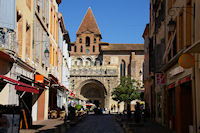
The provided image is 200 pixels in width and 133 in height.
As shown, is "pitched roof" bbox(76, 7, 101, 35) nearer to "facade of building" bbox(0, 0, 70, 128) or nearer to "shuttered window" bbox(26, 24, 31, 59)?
"facade of building" bbox(0, 0, 70, 128)

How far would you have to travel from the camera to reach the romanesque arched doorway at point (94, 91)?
64.6 meters

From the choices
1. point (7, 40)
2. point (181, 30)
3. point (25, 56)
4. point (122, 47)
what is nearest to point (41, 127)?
point (25, 56)

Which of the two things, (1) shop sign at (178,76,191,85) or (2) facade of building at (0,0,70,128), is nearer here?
(2) facade of building at (0,0,70,128)

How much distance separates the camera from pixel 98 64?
68.6 metres

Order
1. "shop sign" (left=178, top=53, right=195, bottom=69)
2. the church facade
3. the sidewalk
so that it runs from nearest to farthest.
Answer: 1. "shop sign" (left=178, top=53, right=195, bottom=69)
2. the sidewalk
3. the church facade

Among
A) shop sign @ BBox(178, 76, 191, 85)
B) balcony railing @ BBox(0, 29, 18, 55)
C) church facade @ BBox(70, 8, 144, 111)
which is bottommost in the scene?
shop sign @ BBox(178, 76, 191, 85)

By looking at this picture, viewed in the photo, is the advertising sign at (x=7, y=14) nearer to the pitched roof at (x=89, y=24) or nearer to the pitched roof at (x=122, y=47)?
the pitched roof at (x=122, y=47)

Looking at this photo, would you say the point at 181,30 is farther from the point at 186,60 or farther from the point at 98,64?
the point at 98,64

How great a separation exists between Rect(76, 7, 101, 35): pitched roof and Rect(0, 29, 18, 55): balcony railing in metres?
63.3

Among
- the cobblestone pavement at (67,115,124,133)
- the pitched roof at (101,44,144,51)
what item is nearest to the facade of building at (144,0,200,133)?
the cobblestone pavement at (67,115,124,133)

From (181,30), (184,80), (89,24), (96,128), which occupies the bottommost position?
(96,128)

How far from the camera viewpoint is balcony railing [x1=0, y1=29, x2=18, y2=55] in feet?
43.8

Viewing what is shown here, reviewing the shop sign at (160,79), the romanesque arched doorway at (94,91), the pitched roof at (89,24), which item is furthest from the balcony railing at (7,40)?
the pitched roof at (89,24)

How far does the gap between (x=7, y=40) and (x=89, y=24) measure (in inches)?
2583
